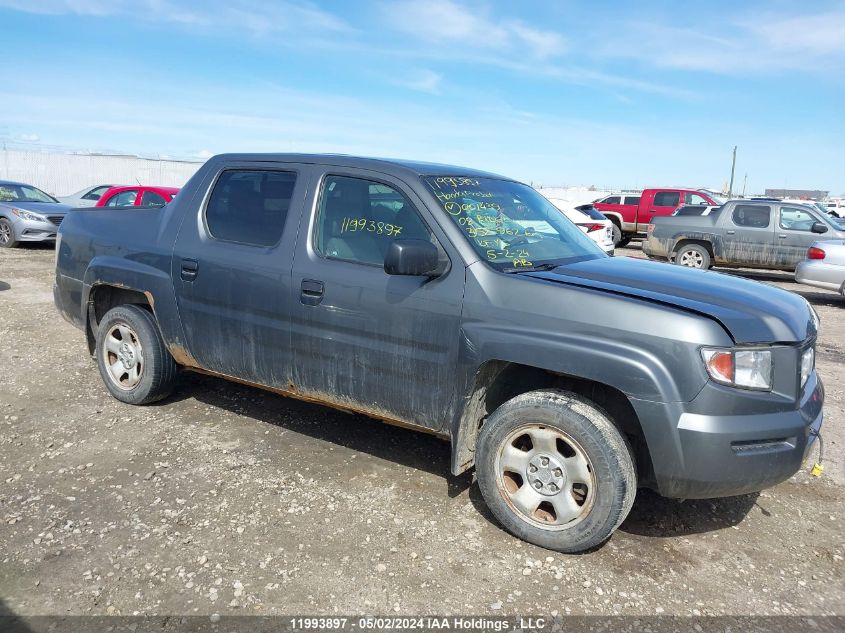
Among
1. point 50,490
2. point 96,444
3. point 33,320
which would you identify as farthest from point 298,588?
point 33,320

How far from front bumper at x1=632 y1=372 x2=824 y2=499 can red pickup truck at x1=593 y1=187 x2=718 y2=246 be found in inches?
673

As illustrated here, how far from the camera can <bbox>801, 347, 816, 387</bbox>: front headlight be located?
319cm

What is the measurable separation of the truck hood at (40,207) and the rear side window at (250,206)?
1217 centimetres

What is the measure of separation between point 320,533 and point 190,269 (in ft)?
6.38

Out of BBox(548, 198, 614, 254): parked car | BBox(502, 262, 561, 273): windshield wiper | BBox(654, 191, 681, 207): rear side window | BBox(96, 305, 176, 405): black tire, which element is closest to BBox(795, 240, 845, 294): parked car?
BBox(548, 198, 614, 254): parked car

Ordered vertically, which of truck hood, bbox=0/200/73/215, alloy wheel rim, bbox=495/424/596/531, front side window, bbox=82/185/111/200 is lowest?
alloy wheel rim, bbox=495/424/596/531

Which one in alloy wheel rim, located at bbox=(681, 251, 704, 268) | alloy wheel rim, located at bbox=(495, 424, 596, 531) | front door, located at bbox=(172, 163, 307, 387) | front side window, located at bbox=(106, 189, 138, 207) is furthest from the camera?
alloy wheel rim, located at bbox=(681, 251, 704, 268)

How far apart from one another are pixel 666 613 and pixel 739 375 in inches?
42.2

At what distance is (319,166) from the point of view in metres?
4.01

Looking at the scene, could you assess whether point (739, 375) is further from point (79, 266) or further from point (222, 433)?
point (79, 266)

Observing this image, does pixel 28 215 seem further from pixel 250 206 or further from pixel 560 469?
pixel 560 469

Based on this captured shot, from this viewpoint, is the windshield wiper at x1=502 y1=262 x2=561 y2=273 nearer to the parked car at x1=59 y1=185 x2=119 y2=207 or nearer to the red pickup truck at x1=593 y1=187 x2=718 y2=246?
the parked car at x1=59 y1=185 x2=119 y2=207

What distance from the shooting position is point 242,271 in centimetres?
405

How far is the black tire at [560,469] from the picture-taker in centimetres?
306
